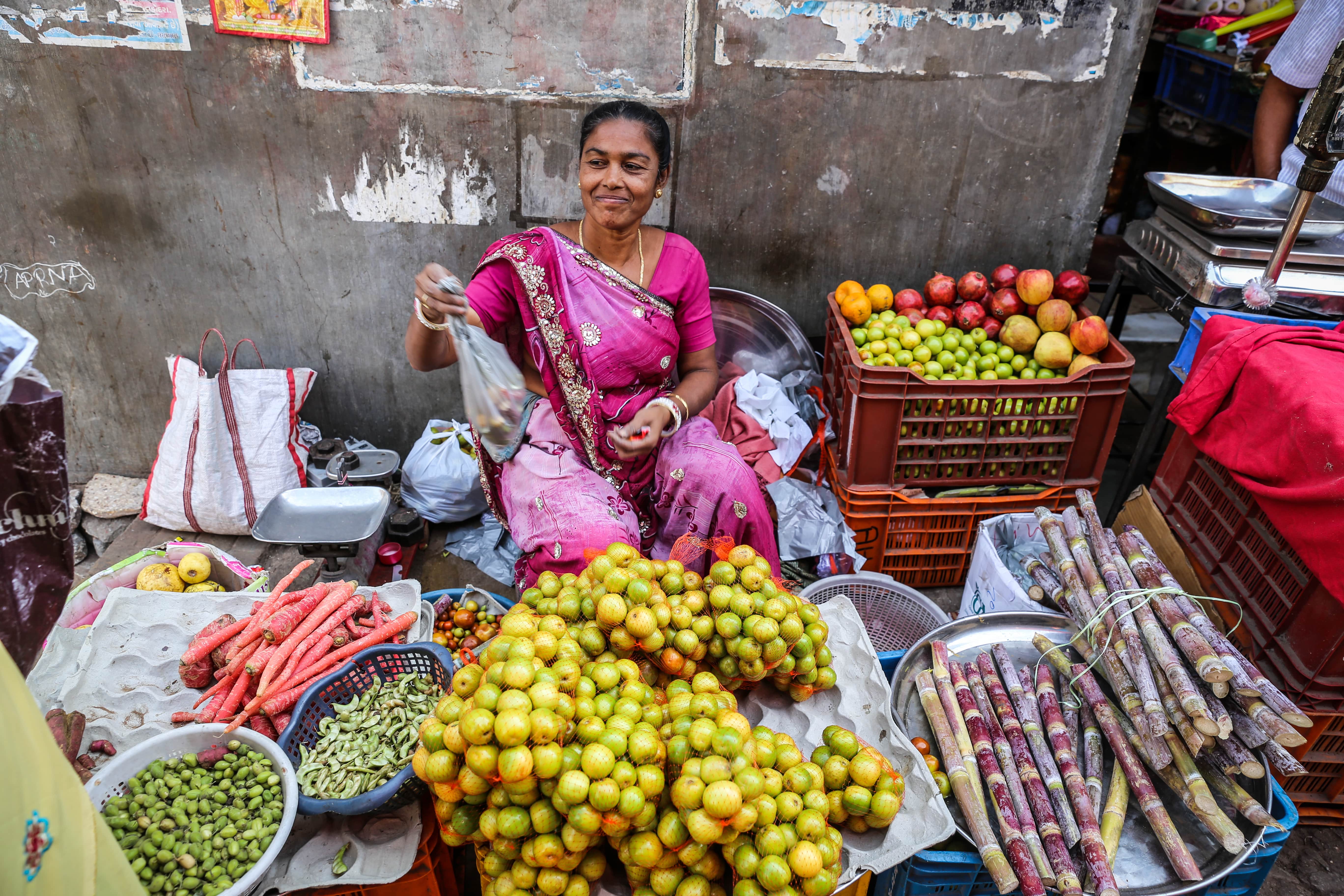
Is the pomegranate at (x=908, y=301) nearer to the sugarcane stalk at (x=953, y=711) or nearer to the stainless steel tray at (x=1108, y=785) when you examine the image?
the stainless steel tray at (x=1108, y=785)

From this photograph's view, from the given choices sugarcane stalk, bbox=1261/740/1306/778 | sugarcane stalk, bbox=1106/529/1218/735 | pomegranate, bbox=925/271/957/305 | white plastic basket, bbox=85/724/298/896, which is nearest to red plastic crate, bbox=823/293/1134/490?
pomegranate, bbox=925/271/957/305

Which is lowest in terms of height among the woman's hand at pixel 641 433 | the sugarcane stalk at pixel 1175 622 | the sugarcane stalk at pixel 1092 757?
the sugarcane stalk at pixel 1092 757

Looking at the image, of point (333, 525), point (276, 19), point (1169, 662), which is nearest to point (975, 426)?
point (1169, 662)

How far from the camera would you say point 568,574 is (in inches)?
93.2

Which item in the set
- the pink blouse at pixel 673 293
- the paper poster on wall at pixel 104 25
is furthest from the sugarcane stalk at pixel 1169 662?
the paper poster on wall at pixel 104 25

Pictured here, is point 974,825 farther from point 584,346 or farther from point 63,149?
point 63,149

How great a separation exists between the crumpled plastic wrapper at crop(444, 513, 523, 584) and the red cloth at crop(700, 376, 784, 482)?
1169 mm

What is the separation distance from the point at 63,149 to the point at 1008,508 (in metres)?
4.57

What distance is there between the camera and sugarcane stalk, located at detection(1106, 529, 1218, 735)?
7.35 ft

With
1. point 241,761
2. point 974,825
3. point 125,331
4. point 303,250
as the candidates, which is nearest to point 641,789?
point 974,825

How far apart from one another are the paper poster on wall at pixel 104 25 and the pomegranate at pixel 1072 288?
406cm

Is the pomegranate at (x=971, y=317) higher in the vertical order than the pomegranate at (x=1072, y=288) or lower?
lower

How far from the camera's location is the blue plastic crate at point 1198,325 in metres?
3.01

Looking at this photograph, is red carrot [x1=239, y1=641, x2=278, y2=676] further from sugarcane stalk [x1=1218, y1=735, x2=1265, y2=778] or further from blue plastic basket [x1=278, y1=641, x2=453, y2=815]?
sugarcane stalk [x1=1218, y1=735, x2=1265, y2=778]
